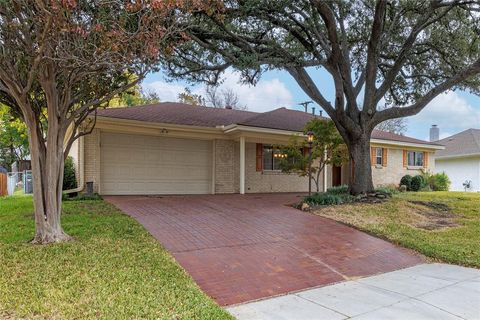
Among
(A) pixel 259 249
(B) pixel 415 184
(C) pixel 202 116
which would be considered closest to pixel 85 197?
(C) pixel 202 116

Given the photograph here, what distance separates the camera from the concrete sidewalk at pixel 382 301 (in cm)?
421

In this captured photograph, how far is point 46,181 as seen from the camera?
6.51 meters

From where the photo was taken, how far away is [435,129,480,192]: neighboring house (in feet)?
79.7

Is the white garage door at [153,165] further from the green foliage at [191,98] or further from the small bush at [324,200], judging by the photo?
Result: the green foliage at [191,98]

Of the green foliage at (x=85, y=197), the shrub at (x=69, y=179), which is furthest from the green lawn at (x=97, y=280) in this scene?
the shrub at (x=69, y=179)

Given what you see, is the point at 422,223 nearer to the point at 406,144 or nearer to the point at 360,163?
the point at 360,163

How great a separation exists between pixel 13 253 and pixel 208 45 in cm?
749

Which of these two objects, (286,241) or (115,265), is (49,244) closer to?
(115,265)

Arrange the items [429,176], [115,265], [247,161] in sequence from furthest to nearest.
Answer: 1. [429,176]
2. [247,161]
3. [115,265]

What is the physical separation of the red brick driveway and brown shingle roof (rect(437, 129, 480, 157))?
20.1m

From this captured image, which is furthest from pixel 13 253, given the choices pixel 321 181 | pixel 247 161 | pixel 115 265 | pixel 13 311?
pixel 321 181

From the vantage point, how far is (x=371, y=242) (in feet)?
25.9

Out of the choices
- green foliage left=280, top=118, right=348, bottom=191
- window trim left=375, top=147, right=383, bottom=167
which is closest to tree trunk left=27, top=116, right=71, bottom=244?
green foliage left=280, top=118, right=348, bottom=191

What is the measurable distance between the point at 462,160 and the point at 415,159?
6644 millimetres
